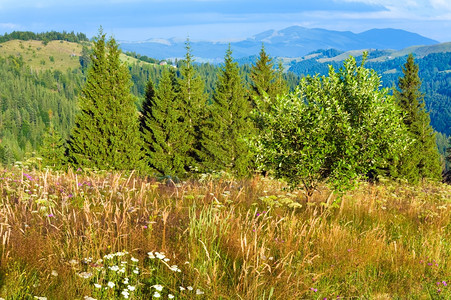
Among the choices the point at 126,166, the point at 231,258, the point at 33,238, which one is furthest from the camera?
the point at 126,166

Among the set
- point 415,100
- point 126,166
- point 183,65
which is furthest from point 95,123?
point 415,100

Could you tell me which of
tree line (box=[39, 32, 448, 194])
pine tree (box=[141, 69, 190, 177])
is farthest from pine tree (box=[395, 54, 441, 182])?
pine tree (box=[141, 69, 190, 177])

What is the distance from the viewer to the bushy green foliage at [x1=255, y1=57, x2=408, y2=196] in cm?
695

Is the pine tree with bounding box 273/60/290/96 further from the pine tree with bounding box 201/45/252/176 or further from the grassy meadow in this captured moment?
the grassy meadow

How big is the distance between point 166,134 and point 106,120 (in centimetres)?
747

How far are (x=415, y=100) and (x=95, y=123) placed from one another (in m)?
43.2

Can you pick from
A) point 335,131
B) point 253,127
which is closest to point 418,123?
point 253,127

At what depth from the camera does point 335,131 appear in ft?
23.4

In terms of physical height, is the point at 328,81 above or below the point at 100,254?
above

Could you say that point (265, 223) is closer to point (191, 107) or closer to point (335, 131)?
point (335, 131)

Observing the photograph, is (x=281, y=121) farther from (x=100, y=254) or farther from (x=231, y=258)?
(x=100, y=254)

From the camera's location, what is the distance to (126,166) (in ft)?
116

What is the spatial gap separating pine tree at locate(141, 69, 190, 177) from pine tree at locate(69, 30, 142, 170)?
2.99 meters

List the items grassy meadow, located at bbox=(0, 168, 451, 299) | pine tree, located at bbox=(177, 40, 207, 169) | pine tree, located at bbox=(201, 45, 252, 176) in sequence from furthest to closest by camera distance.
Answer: pine tree, located at bbox=(177, 40, 207, 169)
pine tree, located at bbox=(201, 45, 252, 176)
grassy meadow, located at bbox=(0, 168, 451, 299)
